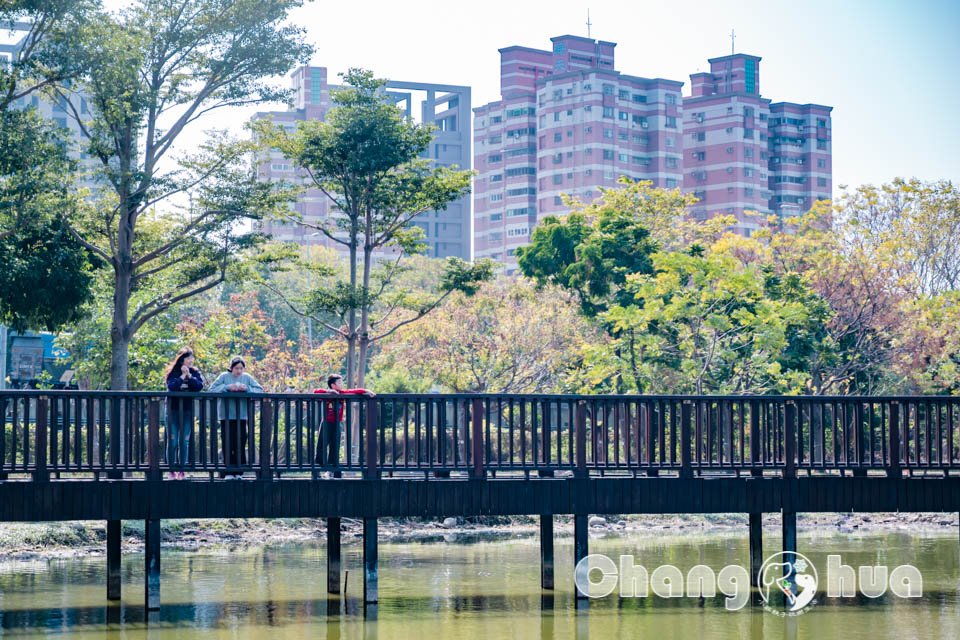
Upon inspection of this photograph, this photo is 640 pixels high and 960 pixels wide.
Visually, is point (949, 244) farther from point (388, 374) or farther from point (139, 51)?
point (139, 51)

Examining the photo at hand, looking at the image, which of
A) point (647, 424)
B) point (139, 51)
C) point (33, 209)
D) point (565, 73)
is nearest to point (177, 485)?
point (647, 424)

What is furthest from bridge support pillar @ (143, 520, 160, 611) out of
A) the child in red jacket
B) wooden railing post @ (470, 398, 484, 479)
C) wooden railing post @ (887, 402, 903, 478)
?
wooden railing post @ (887, 402, 903, 478)

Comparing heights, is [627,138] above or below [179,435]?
above

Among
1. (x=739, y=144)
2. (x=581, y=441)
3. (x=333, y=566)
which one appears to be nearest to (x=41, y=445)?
(x=333, y=566)

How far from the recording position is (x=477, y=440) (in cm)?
1348

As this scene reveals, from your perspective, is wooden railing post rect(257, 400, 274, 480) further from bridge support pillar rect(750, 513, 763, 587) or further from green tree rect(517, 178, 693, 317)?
green tree rect(517, 178, 693, 317)

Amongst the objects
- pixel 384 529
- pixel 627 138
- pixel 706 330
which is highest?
pixel 627 138

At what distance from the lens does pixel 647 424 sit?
13.8 meters

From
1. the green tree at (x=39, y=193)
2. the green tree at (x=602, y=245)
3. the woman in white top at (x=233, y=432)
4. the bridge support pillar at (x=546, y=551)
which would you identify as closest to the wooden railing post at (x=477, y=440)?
the bridge support pillar at (x=546, y=551)

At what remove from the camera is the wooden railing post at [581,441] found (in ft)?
44.7

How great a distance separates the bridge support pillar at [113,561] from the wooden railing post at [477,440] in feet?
13.8

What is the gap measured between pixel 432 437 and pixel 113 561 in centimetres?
417

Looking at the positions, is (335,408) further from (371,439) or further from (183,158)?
(183,158)

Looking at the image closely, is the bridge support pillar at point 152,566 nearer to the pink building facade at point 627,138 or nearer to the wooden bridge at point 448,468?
the wooden bridge at point 448,468
